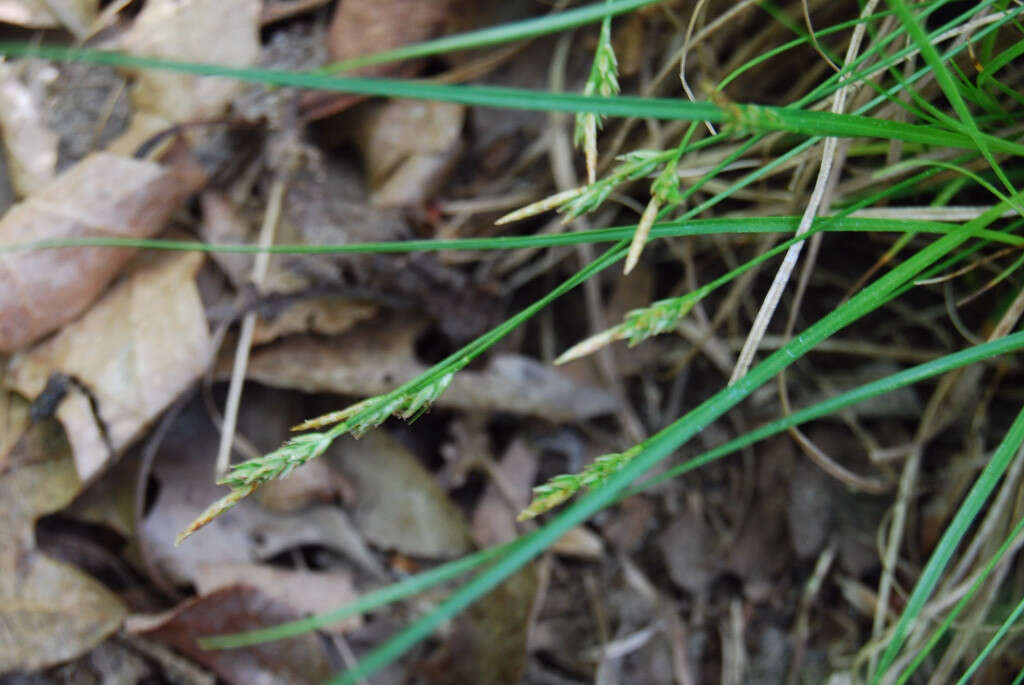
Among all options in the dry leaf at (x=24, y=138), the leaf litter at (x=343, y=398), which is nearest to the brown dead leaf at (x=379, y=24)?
the leaf litter at (x=343, y=398)

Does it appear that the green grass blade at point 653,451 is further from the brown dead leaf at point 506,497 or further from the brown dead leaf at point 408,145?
the brown dead leaf at point 408,145

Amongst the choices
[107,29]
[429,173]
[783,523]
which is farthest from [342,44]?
[783,523]

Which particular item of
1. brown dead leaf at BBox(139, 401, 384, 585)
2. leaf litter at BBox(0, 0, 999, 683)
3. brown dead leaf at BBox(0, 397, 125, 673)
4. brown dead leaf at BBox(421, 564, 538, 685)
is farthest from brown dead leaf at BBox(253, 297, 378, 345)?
brown dead leaf at BBox(421, 564, 538, 685)

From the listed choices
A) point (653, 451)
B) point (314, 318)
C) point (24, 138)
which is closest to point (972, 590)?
point (653, 451)

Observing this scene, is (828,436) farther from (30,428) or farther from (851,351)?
(30,428)

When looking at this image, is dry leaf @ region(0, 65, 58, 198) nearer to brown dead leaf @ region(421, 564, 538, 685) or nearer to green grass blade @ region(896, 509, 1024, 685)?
brown dead leaf @ region(421, 564, 538, 685)

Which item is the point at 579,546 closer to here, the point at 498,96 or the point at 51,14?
the point at 498,96

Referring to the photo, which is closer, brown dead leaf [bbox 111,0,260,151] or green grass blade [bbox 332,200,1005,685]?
green grass blade [bbox 332,200,1005,685]
